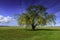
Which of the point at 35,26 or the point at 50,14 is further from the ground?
the point at 50,14

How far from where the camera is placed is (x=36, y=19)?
40.6ft

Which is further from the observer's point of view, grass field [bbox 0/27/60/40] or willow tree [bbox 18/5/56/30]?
willow tree [bbox 18/5/56/30]

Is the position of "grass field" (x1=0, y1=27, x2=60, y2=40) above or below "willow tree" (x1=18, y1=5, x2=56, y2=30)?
below

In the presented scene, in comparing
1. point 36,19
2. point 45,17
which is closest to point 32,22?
point 36,19

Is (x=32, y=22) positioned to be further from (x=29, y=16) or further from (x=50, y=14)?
(x=50, y=14)

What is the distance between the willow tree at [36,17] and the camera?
12.1 m

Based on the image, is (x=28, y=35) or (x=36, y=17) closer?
(x=28, y=35)

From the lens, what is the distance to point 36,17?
489 inches

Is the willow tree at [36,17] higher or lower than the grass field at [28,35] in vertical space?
higher

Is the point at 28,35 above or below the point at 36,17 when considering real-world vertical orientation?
below

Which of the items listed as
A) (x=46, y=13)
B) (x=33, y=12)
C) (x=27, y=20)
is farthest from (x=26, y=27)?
(x=46, y=13)

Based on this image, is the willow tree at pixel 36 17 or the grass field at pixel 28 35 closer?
the grass field at pixel 28 35

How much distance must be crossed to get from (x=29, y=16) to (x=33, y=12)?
→ 19.3 inches

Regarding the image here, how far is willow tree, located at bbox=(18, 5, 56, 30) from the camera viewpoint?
12133 mm
